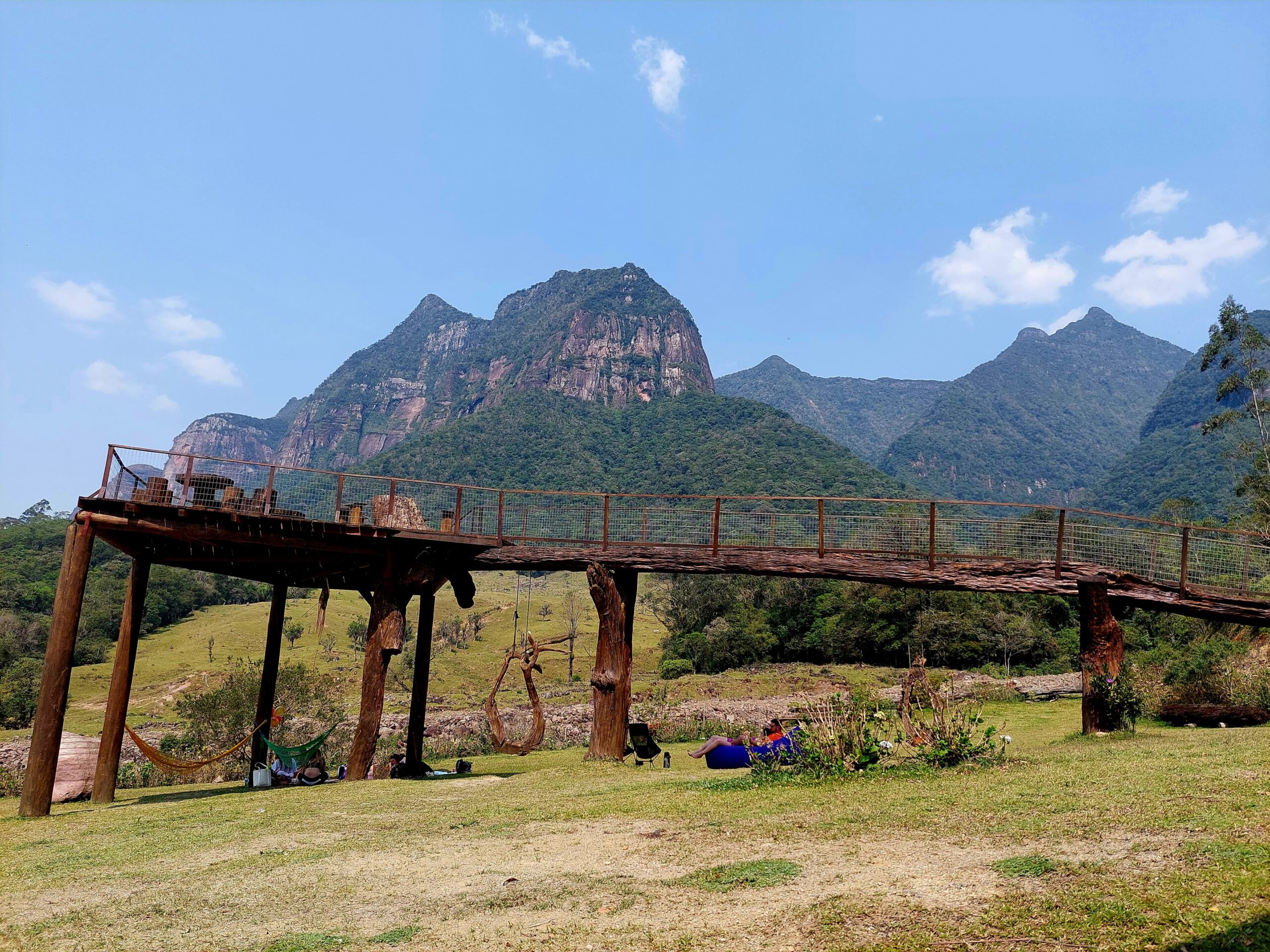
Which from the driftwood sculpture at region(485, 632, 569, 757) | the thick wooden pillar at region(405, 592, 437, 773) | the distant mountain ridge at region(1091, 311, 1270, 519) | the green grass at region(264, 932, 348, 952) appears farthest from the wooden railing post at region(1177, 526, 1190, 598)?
the distant mountain ridge at region(1091, 311, 1270, 519)

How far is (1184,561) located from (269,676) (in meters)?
18.3

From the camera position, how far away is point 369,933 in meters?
5.46

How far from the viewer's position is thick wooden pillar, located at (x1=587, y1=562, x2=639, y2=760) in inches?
607

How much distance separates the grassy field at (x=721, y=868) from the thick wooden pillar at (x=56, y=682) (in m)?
1.78

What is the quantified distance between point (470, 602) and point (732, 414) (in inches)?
5286

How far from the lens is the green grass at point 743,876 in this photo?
579cm

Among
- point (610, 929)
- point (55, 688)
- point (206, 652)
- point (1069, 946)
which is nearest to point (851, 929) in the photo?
point (1069, 946)

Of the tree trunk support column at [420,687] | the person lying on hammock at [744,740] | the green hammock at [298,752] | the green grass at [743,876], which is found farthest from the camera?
the tree trunk support column at [420,687]

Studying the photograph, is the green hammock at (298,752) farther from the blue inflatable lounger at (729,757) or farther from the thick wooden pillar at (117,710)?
the blue inflatable lounger at (729,757)

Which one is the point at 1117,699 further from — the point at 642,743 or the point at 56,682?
the point at 56,682

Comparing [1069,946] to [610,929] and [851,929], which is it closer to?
[851,929]

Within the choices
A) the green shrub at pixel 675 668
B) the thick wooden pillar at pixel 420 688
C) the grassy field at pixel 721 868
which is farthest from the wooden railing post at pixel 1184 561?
the green shrub at pixel 675 668

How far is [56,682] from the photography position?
12633 mm

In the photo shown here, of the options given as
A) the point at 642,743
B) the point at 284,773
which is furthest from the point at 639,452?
the point at 642,743
